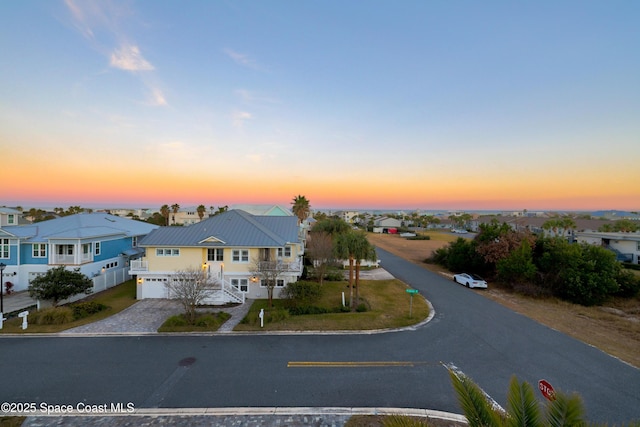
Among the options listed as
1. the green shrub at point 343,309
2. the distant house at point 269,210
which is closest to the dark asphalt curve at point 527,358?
the green shrub at point 343,309

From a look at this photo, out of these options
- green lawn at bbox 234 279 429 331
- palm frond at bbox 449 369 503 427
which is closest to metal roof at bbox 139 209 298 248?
green lawn at bbox 234 279 429 331

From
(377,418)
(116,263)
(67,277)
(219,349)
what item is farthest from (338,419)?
(116,263)

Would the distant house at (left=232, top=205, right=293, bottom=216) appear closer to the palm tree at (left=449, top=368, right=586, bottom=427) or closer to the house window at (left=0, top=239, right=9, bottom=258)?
the house window at (left=0, top=239, right=9, bottom=258)

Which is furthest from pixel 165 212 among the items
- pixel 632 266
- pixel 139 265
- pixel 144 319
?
pixel 632 266

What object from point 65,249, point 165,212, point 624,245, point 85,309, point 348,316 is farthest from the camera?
point 165,212

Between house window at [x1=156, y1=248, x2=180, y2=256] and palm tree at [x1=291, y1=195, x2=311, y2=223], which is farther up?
palm tree at [x1=291, y1=195, x2=311, y2=223]

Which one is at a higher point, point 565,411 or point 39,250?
point 565,411

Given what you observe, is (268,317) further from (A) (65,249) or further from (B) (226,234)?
(A) (65,249)
